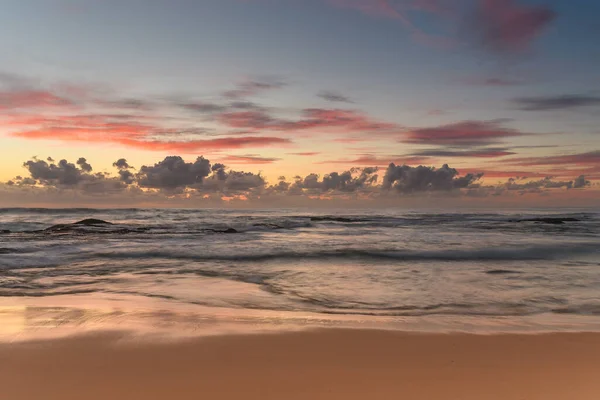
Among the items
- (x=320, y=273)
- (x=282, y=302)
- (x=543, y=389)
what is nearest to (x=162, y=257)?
(x=320, y=273)

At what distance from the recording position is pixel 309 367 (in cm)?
445

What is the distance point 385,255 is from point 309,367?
13.1 metres

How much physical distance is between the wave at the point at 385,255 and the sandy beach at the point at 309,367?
34.9ft

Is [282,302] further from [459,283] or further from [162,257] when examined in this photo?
[162,257]

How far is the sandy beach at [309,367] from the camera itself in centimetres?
382

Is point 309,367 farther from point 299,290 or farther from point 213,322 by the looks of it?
point 299,290

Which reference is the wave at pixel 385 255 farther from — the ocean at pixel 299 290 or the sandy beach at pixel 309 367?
the sandy beach at pixel 309 367

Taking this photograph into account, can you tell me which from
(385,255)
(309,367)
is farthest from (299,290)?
(385,255)

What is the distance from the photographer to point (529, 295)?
884cm

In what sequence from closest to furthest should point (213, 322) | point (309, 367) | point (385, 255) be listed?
1. point (309, 367)
2. point (213, 322)
3. point (385, 255)

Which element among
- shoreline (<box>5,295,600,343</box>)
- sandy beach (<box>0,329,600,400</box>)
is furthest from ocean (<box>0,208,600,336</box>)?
sandy beach (<box>0,329,600,400</box>)

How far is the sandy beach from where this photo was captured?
3.82 meters

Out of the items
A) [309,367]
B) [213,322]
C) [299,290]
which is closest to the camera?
[309,367]

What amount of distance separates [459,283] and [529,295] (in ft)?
5.82
